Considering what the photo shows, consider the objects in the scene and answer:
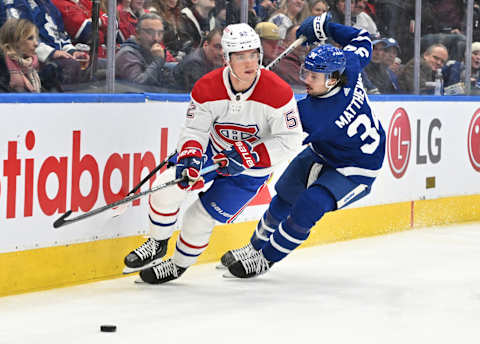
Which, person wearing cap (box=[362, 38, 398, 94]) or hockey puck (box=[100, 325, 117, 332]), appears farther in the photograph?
person wearing cap (box=[362, 38, 398, 94])

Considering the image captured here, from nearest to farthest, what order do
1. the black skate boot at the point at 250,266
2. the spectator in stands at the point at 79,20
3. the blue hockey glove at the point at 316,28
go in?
1. the black skate boot at the point at 250,266
2. the spectator in stands at the point at 79,20
3. the blue hockey glove at the point at 316,28

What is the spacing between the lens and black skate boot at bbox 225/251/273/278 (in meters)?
4.56

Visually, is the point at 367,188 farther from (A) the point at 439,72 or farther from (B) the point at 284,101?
(A) the point at 439,72

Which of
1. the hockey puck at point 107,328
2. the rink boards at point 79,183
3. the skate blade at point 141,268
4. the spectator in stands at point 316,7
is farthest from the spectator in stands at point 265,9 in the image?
the hockey puck at point 107,328

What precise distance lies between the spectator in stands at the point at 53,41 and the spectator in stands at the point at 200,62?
705 millimetres

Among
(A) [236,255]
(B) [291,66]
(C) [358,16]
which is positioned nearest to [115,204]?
(A) [236,255]

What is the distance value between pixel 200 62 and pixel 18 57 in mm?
1270

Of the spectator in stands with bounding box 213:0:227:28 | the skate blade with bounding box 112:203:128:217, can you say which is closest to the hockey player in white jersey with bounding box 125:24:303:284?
the skate blade with bounding box 112:203:128:217

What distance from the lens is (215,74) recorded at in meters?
4.29

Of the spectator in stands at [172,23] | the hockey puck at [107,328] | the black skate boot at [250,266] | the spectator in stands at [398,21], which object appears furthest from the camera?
the spectator in stands at [398,21]

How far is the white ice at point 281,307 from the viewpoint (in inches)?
137

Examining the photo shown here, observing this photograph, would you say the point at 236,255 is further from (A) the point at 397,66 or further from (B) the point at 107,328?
(A) the point at 397,66

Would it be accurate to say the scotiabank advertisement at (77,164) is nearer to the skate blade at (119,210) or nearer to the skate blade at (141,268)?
the skate blade at (119,210)

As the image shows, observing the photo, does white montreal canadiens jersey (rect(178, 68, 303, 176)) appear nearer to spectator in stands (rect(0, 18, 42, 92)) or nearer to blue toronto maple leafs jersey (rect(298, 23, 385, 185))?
blue toronto maple leafs jersey (rect(298, 23, 385, 185))
